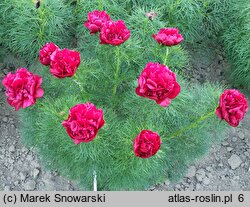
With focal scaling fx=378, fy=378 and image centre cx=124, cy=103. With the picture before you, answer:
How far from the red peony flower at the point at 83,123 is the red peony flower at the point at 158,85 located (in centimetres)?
22

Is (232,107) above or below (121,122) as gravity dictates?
above

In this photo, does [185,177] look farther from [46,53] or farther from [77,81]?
[46,53]

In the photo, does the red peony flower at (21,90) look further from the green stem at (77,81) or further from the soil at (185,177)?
the soil at (185,177)

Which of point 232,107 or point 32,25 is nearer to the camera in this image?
point 232,107

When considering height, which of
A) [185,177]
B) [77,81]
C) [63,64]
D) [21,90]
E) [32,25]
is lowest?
[185,177]

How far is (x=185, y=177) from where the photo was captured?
2.74 metres

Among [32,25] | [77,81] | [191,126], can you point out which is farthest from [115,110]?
[32,25]

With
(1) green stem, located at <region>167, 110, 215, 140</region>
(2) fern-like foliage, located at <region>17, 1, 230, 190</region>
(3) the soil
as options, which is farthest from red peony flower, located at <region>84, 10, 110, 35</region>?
(3) the soil

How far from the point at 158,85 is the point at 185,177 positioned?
1.35 metres

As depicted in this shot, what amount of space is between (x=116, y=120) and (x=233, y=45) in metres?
1.35

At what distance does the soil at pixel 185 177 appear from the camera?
8.68 ft

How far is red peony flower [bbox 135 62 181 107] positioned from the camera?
1574mm

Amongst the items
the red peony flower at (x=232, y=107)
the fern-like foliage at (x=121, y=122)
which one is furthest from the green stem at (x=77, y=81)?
the red peony flower at (x=232, y=107)

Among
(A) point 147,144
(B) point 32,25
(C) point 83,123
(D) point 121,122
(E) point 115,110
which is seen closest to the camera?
(C) point 83,123
